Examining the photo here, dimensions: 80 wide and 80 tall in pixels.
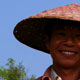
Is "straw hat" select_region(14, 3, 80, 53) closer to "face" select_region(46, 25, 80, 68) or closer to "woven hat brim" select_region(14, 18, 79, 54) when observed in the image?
"woven hat brim" select_region(14, 18, 79, 54)

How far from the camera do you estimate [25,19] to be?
4133 millimetres

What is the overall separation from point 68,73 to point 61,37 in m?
0.39

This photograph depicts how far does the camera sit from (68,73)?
13.2ft

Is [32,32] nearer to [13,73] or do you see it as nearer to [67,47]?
[67,47]

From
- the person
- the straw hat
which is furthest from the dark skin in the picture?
the straw hat

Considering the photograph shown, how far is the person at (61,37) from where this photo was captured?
3.93 meters

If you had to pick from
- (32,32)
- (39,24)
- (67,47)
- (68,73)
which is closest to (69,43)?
(67,47)

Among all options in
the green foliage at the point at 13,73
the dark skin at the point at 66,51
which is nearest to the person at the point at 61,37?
the dark skin at the point at 66,51

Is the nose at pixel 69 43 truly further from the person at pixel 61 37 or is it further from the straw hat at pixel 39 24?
the straw hat at pixel 39 24

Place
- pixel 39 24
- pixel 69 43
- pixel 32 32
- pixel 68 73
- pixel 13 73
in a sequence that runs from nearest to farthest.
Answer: pixel 69 43 → pixel 68 73 → pixel 39 24 → pixel 32 32 → pixel 13 73

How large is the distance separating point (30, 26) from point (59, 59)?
57cm

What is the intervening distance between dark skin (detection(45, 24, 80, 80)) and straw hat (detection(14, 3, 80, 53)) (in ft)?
0.57

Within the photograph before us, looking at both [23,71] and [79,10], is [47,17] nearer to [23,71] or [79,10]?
[79,10]

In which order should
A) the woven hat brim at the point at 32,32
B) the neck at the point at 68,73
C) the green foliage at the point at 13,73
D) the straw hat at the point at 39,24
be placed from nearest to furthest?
the straw hat at the point at 39,24
the neck at the point at 68,73
the woven hat brim at the point at 32,32
the green foliage at the point at 13,73
